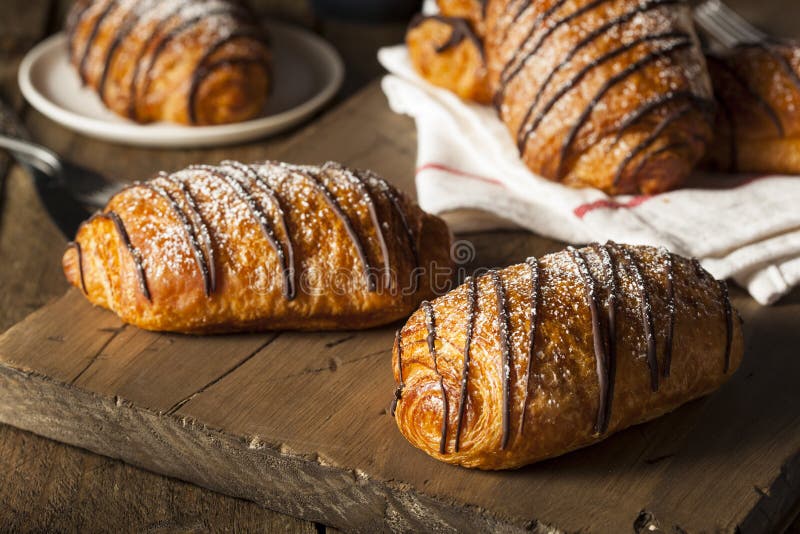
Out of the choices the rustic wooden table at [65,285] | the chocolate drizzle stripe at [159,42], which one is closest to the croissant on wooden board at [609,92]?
the rustic wooden table at [65,285]

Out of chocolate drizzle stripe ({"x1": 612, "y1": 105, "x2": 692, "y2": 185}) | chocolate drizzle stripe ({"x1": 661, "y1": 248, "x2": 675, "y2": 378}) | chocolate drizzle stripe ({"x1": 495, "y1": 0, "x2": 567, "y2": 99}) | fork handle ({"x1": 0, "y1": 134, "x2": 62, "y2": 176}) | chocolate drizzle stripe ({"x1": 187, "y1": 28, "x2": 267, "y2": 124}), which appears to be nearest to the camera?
→ chocolate drizzle stripe ({"x1": 661, "y1": 248, "x2": 675, "y2": 378})

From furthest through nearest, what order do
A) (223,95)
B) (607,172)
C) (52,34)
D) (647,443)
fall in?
1. (52,34)
2. (223,95)
3. (607,172)
4. (647,443)

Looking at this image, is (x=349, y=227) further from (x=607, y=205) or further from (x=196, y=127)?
(x=196, y=127)

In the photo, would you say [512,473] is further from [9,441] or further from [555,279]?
[9,441]

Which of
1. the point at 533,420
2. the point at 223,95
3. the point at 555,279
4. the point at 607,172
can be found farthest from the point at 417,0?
the point at 533,420

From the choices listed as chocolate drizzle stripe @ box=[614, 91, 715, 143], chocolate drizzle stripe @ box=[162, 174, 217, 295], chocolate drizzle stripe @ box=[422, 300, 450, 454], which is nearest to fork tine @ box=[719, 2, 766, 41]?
chocolate drizzle stripe @ box=[614, 91, 715, 143]

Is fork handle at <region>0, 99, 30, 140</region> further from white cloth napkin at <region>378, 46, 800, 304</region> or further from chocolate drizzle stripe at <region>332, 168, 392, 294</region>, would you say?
chocolate drizzle stripe at <region>332, 168, 392, 294</region>
